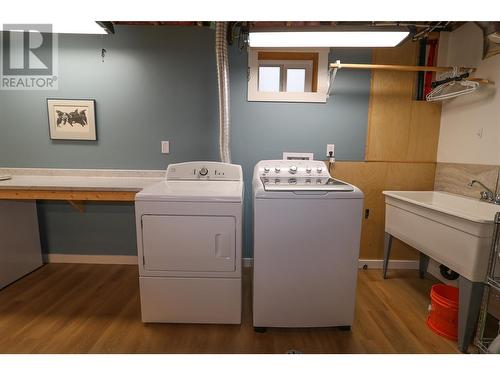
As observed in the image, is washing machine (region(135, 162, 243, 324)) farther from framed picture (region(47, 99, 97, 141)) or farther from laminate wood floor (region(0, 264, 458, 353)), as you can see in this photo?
framed picture (region(47, 99, 97, 141))

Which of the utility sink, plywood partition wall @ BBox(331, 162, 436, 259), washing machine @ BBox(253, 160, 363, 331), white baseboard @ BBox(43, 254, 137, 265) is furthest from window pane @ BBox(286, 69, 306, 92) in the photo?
white baseboard @ BBox(43, 254, 137, 265)

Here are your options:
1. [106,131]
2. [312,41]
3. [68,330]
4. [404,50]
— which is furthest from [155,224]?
[404,50]

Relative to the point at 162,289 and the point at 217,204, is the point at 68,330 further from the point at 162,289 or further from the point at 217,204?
the point at 217,204

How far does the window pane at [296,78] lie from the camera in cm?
287

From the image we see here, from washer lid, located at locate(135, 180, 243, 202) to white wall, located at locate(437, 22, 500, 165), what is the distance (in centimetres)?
202

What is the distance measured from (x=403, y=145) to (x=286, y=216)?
5.72ft

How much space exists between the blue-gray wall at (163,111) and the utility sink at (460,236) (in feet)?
2.67

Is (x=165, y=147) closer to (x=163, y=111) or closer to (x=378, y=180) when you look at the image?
(x=163, y=111)

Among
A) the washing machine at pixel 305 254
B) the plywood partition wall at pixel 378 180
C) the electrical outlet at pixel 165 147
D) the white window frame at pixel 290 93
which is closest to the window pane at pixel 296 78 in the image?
the white window frame at pixel 290 93

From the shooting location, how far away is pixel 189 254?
5.29 feet

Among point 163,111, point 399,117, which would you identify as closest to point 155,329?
point 163,111

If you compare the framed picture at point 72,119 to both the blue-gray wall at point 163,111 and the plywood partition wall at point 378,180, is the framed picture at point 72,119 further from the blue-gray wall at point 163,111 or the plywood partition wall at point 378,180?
the plywood partition wall at point 378,180

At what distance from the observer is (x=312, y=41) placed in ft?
6.00

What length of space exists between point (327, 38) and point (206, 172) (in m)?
1.40
